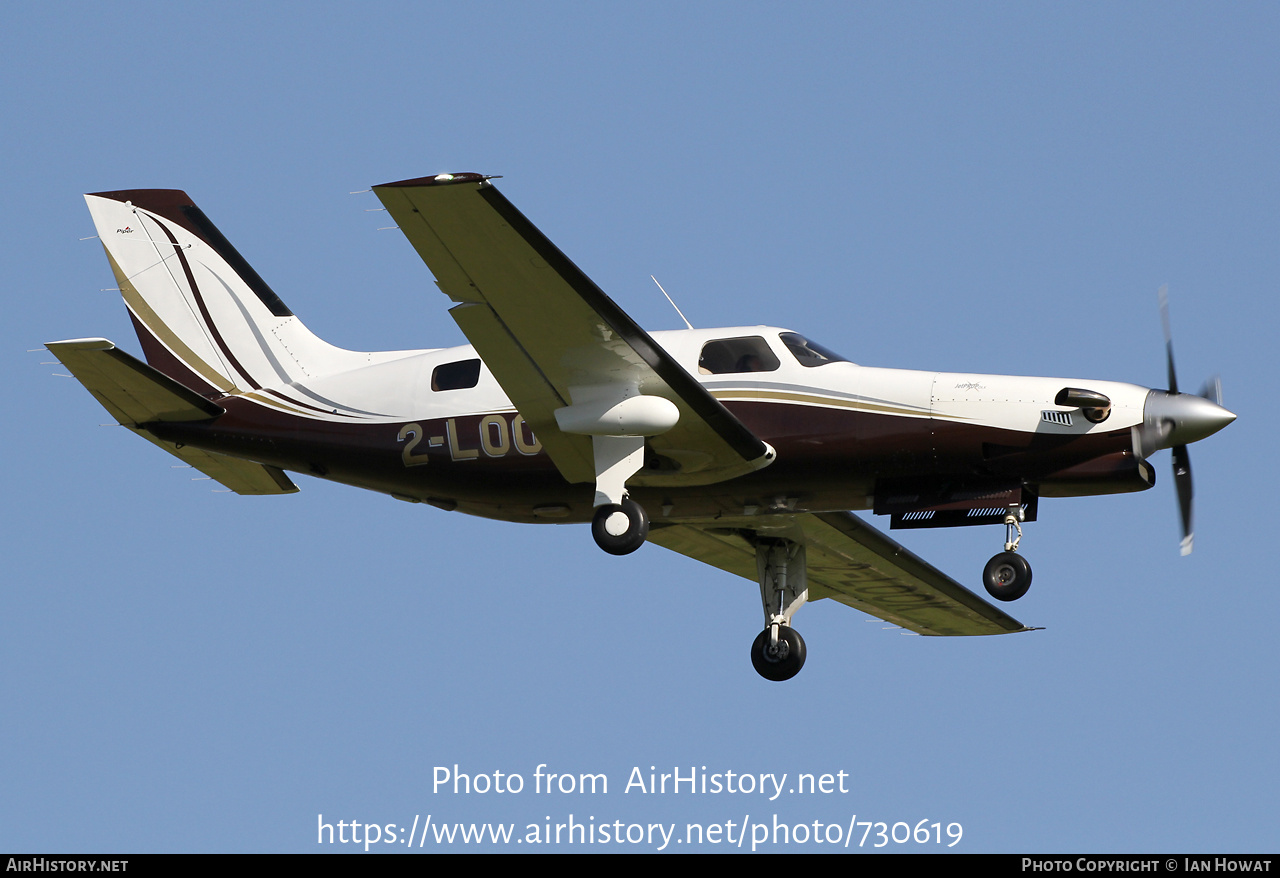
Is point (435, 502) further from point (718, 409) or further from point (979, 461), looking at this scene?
point (979, 461)

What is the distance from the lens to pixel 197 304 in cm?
2147

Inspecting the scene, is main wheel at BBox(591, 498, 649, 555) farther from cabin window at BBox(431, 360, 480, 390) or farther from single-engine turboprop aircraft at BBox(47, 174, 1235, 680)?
cabin window at BBox(431, 360, 480, 390)

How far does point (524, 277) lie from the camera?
16406 millimetres

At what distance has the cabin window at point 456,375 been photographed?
63.0ft

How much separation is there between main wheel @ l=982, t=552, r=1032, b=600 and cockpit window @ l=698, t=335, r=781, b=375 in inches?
132

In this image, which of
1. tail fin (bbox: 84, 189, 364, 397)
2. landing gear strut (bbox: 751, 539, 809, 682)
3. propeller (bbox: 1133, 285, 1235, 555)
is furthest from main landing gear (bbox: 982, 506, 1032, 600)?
tail fin (bbox: 84, 189, 364, 397)

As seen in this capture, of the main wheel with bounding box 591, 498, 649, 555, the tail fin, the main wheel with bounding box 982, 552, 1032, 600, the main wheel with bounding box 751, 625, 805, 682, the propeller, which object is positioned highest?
the tail fin

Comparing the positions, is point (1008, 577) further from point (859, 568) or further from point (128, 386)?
point (128, 386)

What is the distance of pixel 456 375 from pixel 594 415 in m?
2.48

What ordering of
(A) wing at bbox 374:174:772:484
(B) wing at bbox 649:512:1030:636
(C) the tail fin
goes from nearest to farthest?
(A) wing at bbox 374:174:772:484 → (C) the tail fin → (B) wing at bbox 649:512:1030:636

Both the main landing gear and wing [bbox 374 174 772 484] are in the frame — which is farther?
the main landing gear

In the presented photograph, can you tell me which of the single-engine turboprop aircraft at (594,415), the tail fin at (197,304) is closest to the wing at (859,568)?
the single-engine turboprop aircraft at (594,415)

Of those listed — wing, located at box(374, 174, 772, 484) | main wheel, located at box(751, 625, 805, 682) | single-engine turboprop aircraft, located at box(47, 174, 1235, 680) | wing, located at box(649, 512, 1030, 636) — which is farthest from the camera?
wing, located at box(649, 512, 1030, 636)

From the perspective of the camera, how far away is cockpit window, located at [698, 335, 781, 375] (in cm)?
1827
